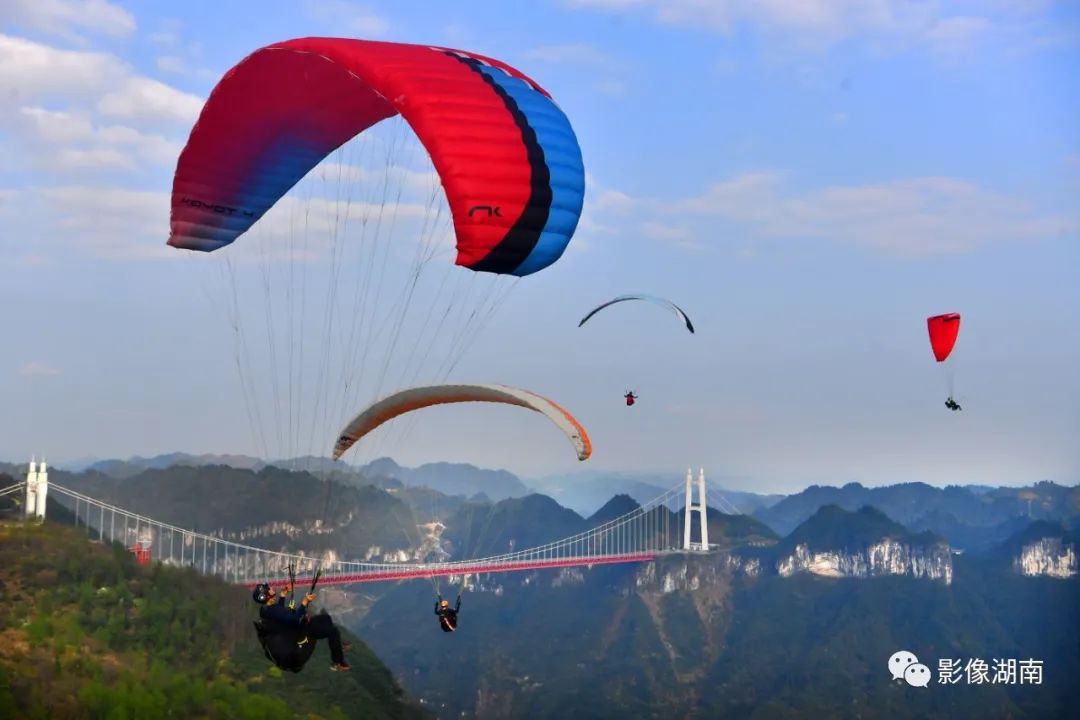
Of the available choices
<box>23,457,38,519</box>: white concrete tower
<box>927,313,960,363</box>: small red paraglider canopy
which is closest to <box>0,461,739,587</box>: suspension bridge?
<box>23,457,38,519</box>: white concrete tower

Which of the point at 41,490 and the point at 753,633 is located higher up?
the point at 41,490

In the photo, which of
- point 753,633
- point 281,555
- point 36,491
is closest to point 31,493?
point 36,491

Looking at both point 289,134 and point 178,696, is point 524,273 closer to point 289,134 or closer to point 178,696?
point 289,134

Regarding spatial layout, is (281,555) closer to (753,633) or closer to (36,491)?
(36,491)

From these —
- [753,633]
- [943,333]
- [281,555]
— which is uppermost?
[943,333]

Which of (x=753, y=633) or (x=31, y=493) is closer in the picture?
(x=31, y=493)

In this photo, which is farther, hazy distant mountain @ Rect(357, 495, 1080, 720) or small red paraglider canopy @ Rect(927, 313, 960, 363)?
hazy distant mountain @ Rect(357, 495, 1080, 720)

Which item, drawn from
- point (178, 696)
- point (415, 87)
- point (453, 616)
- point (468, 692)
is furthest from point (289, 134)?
point (468, 692)

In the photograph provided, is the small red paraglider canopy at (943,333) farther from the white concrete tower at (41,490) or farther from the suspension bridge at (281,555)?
the white concrete tower at (41,490)

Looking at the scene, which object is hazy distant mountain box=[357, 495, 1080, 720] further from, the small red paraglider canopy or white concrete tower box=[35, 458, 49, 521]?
the small red paraglider canopy

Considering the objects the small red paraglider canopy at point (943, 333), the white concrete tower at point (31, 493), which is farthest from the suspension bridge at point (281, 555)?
the small red paraglider canopy at point (943, 333)

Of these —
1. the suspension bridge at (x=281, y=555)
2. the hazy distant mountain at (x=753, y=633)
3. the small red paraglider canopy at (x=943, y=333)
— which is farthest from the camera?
the hazy distant mountain at (x=753, y=633)
